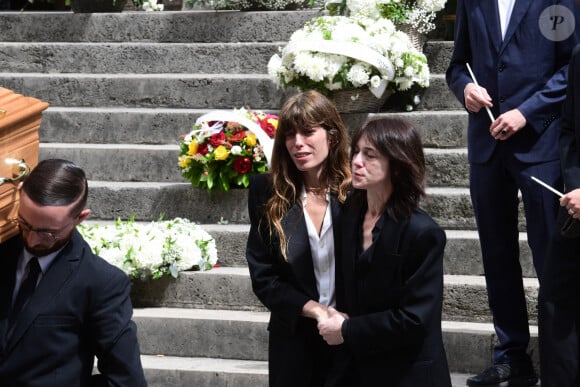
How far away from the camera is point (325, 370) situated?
4.12 metres

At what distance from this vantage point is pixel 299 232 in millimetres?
4172

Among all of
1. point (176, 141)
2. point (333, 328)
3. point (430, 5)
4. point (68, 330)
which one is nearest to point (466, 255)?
point (430, 5)

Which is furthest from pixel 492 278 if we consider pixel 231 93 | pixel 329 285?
pixel 231 93

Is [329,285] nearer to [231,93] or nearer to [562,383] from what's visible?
[562,383]

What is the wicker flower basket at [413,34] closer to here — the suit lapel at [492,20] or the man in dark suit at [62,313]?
the suit lapel at [492,20]

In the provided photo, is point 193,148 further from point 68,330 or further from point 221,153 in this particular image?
point 68,330

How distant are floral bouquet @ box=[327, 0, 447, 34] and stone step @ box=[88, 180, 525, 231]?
3.93 ft

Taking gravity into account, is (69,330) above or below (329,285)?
above

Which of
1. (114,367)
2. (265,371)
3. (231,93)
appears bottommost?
(265,371)

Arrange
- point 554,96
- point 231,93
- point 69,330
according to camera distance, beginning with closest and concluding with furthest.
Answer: point 69,330 < point 554,96 < point 231,93

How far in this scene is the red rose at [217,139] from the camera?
20.8 ft

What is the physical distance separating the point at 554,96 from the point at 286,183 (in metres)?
1.20

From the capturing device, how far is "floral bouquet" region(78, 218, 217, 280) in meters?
5.77

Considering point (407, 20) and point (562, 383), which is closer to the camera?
point (562, 383)
